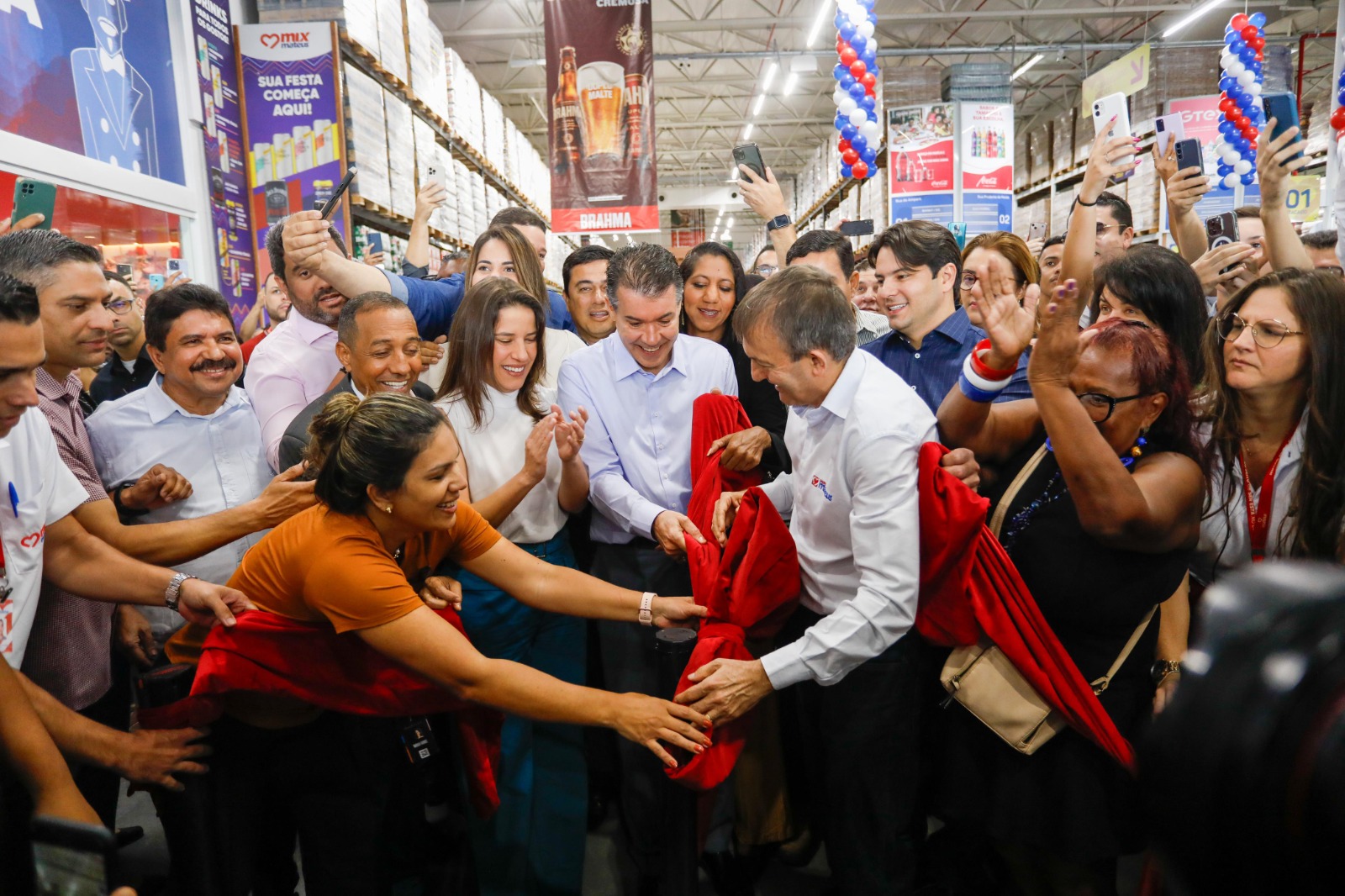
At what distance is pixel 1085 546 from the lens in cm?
167

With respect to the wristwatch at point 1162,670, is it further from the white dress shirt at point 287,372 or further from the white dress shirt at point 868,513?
the white dress shirt at point 287,372

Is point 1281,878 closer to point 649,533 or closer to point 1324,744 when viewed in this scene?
point 1324,744

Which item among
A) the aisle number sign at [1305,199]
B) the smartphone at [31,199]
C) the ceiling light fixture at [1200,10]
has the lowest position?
the smartphone at [31,199]

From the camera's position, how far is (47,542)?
1822mm

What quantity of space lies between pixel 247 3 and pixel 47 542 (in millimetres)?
4822

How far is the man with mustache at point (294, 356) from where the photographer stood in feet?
8.12

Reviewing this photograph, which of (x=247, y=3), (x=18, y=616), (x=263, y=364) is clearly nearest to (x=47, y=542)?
(x=18, y=616)

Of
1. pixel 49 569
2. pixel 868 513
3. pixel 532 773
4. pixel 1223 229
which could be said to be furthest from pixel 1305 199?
pixel 49 569

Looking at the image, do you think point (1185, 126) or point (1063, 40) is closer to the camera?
point (1185, 126)

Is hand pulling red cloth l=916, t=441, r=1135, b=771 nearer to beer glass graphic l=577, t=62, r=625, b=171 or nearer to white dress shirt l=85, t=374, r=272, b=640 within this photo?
white dress shirt l=85, t=374, r=272, b=640

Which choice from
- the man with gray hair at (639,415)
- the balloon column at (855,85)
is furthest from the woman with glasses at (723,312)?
the balloon column at (855,85)

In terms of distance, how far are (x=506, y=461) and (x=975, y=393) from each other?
131cm

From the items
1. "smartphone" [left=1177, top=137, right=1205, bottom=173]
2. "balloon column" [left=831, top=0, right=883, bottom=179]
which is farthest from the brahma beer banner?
"smartphone" [left=1177, top=137, right=1205, bottom=173]

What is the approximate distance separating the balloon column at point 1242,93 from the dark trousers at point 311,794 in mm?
6560
